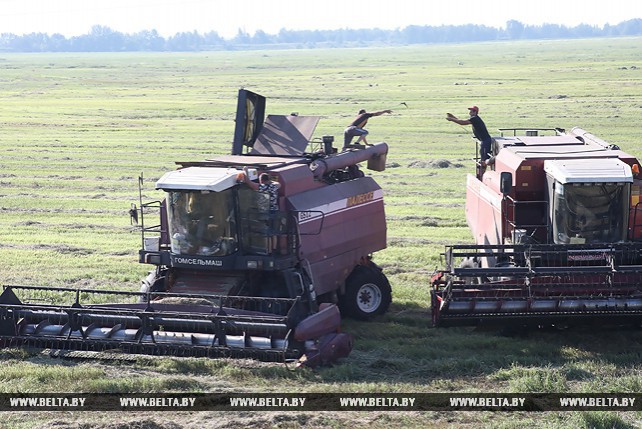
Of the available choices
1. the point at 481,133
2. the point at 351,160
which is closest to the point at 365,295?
the point at 351,160

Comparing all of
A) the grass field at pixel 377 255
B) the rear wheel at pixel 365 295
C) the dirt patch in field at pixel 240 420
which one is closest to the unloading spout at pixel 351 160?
the rear wheel at pixel 365 295

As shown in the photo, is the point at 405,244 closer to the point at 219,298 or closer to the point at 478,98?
the point at 219,298

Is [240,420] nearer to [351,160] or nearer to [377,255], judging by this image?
[351,160]

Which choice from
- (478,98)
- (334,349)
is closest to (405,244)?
(334,349)

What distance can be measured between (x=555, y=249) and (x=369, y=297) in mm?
3139

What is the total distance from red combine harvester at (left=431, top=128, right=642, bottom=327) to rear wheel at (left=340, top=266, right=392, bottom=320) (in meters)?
1.35

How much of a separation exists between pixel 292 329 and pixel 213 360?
3.48 ft

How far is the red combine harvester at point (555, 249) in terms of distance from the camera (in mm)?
13609

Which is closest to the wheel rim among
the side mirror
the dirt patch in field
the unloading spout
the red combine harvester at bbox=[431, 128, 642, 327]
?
the red combine harvester at bbox=[431, 128, 642, 327]

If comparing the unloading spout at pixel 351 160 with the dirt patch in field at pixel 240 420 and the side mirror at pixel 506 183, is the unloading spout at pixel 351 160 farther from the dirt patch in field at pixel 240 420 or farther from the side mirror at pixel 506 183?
the dirt patch in field at pixel 240 420

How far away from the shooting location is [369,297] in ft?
52.5

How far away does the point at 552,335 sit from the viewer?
14.3m

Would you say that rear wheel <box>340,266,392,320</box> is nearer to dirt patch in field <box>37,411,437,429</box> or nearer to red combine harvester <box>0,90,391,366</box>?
red combine harvester <box>0,90,391,366</box>

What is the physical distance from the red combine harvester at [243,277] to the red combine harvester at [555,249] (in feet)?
5.53
